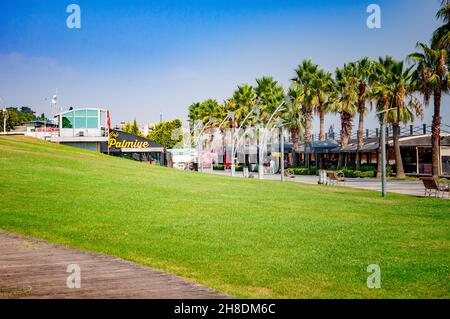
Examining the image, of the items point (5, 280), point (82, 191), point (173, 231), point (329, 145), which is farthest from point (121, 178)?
point (329, 145)

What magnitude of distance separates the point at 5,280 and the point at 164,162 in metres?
61.1

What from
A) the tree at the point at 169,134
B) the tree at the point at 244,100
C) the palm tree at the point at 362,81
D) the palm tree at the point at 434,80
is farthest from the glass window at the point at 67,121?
the tree at the point at 169,134

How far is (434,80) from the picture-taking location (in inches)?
1526

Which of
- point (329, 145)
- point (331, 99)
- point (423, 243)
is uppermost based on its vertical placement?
point (331, 99)

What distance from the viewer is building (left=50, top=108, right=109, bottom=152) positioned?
52719 mm

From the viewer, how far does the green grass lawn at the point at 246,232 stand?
7.02 m

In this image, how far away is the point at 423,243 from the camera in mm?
10234

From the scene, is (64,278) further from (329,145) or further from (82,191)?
(329,145)

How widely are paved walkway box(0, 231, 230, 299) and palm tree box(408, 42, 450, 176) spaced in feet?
119

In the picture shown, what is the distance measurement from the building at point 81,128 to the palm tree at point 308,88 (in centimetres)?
2425

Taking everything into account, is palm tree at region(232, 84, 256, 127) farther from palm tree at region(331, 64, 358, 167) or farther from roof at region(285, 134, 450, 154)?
Answer: palm tree at region(331, 64, 358, 167)

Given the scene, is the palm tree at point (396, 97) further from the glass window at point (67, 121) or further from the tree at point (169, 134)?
the tree at point (169, 134)

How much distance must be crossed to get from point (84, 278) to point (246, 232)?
492 centimetres

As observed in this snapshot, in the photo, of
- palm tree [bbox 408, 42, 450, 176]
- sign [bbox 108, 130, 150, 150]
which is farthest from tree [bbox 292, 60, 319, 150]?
sign [bbox 108, 130, 150, 150]
